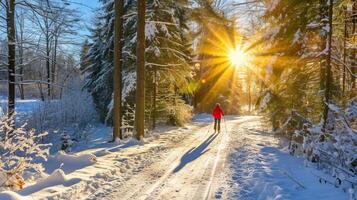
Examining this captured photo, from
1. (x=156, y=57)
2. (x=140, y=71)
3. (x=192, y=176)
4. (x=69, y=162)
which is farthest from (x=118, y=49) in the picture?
(x=192, y=176)

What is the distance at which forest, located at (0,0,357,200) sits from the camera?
790 cm

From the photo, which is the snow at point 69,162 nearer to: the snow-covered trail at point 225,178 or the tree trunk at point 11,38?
the snow-covered trail at point 225,178

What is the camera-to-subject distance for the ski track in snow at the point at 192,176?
7.62m

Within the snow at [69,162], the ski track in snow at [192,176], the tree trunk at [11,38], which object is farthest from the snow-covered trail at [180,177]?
the tree trunk at [11,38]

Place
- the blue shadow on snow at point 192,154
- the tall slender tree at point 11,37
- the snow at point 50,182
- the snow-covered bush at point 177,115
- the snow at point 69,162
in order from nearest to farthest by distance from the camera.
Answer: the snow at point 50,182, the snow at point 69,162, the blue shadow on snow at point 192,154, the tall slender tree at point 11,37, the snow-covered bush at point 177,115

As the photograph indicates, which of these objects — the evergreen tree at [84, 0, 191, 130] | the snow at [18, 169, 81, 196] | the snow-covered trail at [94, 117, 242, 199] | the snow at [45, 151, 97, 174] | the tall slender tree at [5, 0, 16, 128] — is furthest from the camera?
the evergreen tree at [84, 0, 191, 130]

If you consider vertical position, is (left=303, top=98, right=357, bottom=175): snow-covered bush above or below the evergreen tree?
below

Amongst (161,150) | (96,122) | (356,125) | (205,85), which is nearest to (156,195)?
(356,125)

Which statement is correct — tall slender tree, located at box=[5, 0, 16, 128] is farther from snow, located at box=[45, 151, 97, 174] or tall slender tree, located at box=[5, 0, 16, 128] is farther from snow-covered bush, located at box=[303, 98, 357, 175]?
snow-covered bush, located at box=[303, 98, 357, 175]

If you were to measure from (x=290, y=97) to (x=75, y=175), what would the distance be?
34.4 feet

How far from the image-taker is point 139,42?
53.0ft

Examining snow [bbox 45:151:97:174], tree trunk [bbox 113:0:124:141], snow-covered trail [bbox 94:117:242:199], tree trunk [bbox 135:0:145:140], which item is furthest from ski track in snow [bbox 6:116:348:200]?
tree trunk [bbox 113:0:124:141]

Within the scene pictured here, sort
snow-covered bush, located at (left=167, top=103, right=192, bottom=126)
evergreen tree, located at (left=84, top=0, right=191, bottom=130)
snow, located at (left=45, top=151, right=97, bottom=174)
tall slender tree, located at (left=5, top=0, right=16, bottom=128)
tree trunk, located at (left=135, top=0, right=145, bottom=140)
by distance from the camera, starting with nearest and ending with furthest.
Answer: snow, located at (left=45, top=151, right=97, bottom=174)
tall slender tree, located at (left=5, top=0, right=16, bottom=128)
tree trunk, located at (left=135, top=0, right=145, bottom=140)
evergreen tree, located at (left=84, top=0, right=191, bottom=130)
snow-covered bush, located at (left=167, top=103, right=192, bottom=126)

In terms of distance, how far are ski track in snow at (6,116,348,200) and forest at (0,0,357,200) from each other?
3 cm
